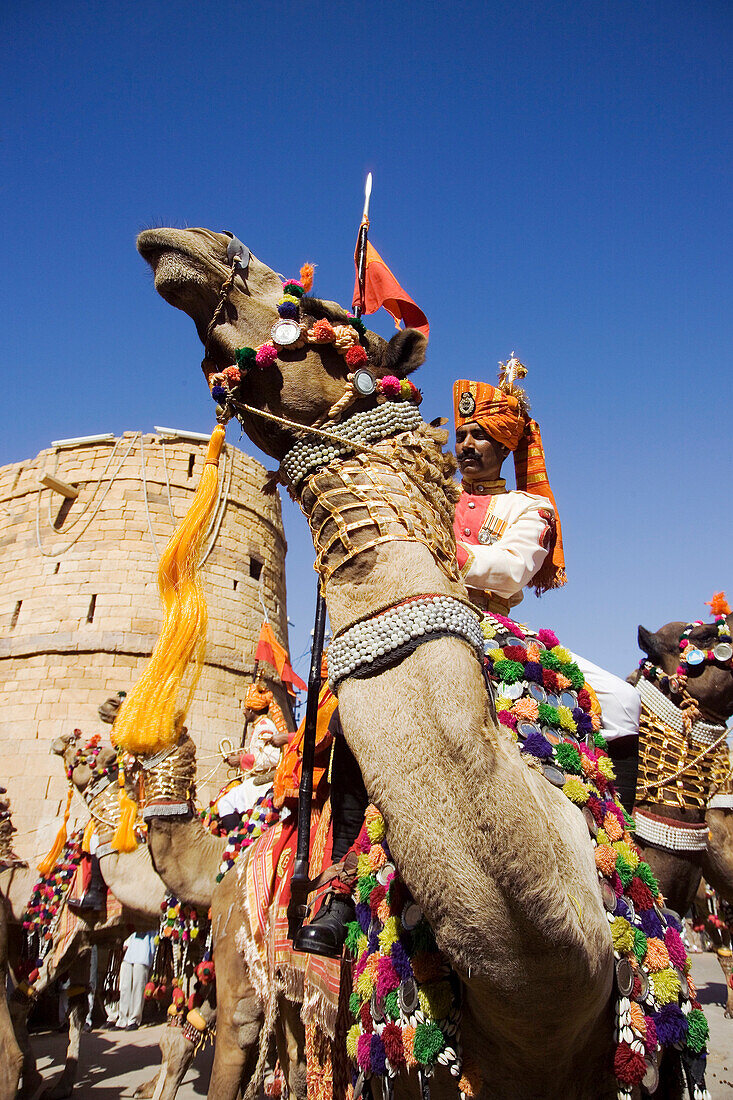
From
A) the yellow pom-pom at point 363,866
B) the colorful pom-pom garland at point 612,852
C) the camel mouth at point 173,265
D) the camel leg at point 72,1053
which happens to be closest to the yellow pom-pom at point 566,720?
the colorful pom-pom garland at point 612,852

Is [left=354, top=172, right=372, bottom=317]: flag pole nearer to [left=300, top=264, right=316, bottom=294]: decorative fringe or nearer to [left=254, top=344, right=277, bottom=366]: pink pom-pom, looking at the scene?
[left=300, top=264, right=316, bottom=294]: decorative fringe

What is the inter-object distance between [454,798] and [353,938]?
1.21 m

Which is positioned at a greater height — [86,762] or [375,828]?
[86,762]

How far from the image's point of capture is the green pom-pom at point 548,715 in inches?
97.3

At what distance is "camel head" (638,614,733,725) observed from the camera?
4773 mm

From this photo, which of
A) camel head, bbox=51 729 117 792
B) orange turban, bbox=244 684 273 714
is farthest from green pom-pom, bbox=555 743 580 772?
orange turban, bbox=244 684 273 714

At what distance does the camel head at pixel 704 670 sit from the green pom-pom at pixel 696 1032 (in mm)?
2816

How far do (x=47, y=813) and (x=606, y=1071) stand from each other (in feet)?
49.8

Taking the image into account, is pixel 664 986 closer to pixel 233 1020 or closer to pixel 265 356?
pixel 265 356

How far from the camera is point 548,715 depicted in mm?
2480

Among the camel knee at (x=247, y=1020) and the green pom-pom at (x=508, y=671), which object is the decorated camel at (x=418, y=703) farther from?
the camel knee at (x=247, y=1020)

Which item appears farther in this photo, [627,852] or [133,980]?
[133,980]

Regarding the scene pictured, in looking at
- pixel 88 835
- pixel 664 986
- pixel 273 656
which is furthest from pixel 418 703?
pixel 273 656

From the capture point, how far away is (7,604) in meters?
17.8
